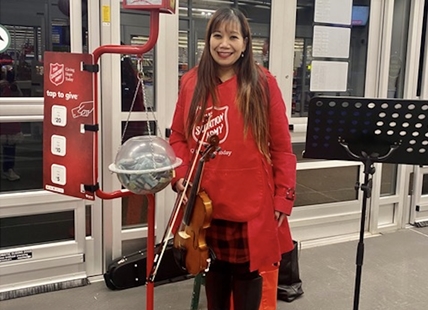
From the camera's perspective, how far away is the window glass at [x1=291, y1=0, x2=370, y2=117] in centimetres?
317

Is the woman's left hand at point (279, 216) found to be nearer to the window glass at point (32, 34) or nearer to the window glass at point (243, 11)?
the window glass at point (243, 11)

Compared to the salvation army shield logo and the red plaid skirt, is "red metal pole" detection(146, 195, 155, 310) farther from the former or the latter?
the salvation army shield logo

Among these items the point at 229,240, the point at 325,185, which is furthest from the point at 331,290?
the point at 229,240

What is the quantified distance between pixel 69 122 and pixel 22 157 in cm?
72

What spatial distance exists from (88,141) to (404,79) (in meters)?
2.55

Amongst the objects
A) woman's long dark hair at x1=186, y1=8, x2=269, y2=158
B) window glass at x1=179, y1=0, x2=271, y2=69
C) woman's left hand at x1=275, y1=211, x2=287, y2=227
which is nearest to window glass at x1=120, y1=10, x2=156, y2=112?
window glass at x1=179, y1=0, x2=271, y2=69

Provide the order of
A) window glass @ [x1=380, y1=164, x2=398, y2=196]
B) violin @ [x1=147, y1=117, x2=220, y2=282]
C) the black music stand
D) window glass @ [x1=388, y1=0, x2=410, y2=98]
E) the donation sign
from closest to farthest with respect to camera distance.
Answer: violin @ [x1=147, y1=117, x2=220, y2=282] < the black music stand < the donation sign < window glass @ [x1=388, y1=0, x2=410, y2=98] < window glass @ [x1=380, y1=164, x2=398, y2=196]

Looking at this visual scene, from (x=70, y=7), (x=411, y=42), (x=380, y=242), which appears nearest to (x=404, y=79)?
(x=411, y=42)

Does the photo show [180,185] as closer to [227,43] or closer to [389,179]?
[227,43]

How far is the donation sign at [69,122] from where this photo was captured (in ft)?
6.77

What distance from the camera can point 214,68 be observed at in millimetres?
1821

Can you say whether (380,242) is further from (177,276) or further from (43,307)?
(43,307)

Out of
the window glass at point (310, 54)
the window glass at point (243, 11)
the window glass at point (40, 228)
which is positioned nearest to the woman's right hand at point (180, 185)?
the window glass at point (40, 228)

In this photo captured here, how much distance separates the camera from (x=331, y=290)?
269 centimetres
